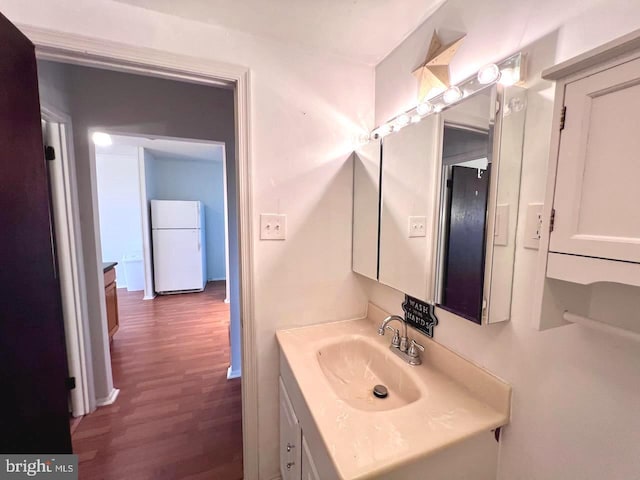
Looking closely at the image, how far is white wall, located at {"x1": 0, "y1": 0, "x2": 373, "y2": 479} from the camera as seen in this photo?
1.20 metres

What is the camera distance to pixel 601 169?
1.73 ft

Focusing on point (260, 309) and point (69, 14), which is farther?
point (260, 309)

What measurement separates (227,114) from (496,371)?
2.39 m

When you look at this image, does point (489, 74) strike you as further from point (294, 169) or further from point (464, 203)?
point (294, 169)

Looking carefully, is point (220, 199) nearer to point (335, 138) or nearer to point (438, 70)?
point (335, 138)

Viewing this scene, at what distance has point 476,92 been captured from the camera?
2.76 ft

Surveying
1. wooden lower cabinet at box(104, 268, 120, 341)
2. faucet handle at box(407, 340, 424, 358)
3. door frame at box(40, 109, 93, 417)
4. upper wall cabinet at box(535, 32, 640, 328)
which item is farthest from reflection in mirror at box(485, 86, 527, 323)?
wooden lower cabinet at box(104, 268, 120, 341)

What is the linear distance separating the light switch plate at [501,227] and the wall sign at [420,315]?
42cm

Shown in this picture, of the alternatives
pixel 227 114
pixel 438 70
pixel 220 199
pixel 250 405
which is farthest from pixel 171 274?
pixel 438 70

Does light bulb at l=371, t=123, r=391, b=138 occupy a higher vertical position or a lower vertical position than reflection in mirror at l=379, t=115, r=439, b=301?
higher

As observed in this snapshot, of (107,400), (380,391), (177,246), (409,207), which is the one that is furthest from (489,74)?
(177,246)

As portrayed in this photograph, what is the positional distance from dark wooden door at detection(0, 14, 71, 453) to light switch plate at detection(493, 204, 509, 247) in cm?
154

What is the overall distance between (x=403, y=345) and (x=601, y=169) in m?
0.92

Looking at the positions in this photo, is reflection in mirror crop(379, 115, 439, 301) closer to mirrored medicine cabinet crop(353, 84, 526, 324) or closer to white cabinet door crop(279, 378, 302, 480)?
mirrored medicine cabinet crop(353, 84, 526, 324)
